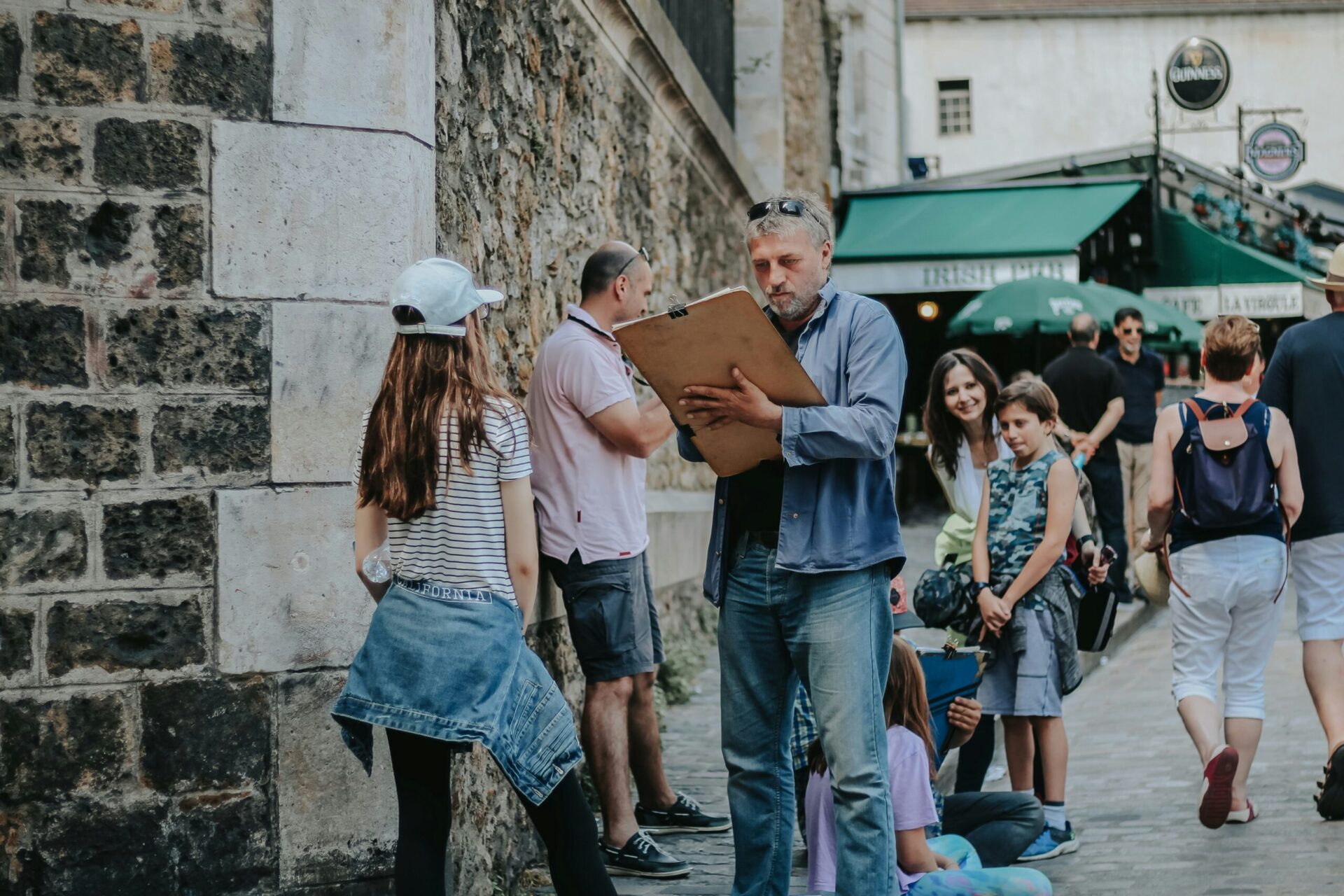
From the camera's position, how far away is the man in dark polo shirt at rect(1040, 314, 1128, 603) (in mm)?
9648

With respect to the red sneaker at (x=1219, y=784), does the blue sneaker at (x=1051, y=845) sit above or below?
below

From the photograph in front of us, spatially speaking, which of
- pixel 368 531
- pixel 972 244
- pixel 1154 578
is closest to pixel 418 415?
pixel 368 531

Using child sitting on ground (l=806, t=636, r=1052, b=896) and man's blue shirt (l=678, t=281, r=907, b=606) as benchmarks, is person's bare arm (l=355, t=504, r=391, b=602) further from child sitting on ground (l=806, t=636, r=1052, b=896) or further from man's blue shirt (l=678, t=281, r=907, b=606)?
child sitting on ground (l=806, t=636, r=1052, b=896)

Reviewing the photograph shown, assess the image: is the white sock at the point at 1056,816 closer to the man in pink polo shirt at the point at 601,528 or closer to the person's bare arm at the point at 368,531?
the man in pink polo shirt at the point at 601,528

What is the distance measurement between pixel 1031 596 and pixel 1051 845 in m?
0.83

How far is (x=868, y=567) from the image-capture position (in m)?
3.77

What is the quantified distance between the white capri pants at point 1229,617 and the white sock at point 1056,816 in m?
0.63

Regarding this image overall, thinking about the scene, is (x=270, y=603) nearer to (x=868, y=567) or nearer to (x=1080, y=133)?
(x=868, y=567)

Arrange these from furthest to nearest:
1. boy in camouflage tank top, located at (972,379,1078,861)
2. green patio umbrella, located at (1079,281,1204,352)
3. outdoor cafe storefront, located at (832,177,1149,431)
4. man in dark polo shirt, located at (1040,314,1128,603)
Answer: outdoor cafe storefront, located at (832,177,1149,431) → green patio umbrella, located at (1079,281,1204,352) → man in dark polo shirt, located at (1040,314,1128,603) → boy in camouflage tank top, located at (972,379,1078,861)

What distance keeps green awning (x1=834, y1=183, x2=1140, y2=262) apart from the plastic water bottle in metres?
15.3

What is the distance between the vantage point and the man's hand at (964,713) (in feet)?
16.1

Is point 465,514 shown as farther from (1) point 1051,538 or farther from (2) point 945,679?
(1) point 1051,538

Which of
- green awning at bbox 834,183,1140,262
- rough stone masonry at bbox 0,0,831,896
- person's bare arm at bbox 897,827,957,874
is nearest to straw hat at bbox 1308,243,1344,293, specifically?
person's bare arm at bbox 897,827,957,874

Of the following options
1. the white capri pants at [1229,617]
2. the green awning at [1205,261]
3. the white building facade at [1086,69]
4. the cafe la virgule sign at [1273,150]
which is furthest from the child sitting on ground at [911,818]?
the white building facade at [1086,69]
